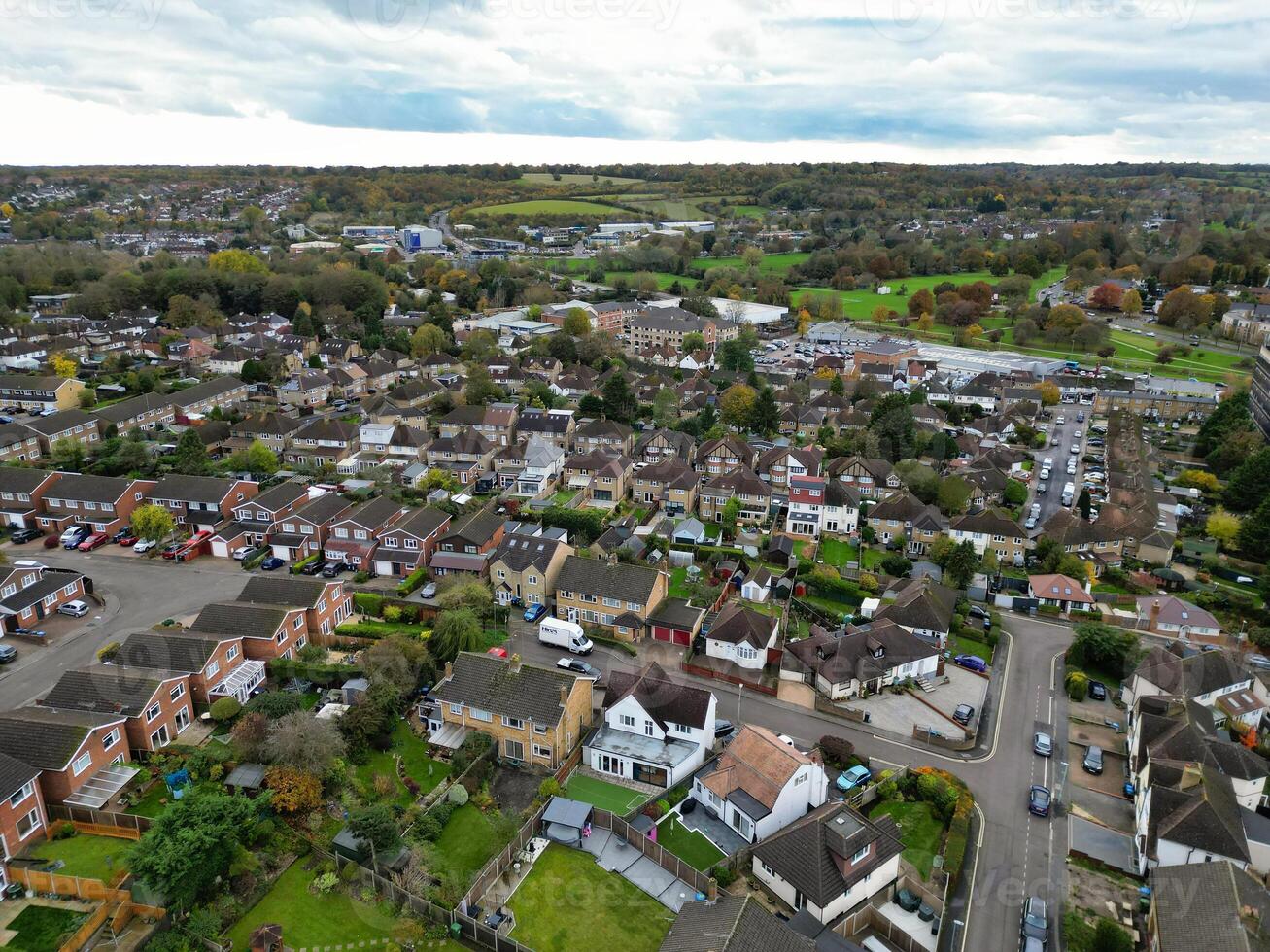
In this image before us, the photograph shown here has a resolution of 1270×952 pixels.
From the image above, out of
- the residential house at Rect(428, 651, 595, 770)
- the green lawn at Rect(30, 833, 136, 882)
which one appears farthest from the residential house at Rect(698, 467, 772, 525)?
the green lawn at Rect(30, 833, 136, 882)

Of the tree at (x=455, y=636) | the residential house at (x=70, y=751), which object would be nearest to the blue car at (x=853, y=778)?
the tree at (x=455, y=636)

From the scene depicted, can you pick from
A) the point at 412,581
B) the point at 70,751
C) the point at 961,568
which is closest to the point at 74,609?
the point at 70,751

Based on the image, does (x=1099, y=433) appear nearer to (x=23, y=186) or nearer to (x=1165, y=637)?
(x=1165, y=637)

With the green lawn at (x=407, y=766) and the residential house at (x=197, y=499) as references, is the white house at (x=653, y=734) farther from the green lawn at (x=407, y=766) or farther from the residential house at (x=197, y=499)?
the residential house at (x=197, y=499)

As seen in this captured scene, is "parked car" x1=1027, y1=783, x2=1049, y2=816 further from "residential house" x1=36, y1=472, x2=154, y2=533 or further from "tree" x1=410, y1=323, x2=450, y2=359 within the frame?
"tree" x1=410, y1=323, x2=450, y2=359

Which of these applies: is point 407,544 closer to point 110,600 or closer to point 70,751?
point 110,600

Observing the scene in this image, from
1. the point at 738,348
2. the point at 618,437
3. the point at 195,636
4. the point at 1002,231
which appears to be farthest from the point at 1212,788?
the point at 1002,231
